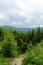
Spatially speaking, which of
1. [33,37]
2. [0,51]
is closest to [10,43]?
[0,51]

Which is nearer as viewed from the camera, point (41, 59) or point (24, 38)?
point (41, 59)

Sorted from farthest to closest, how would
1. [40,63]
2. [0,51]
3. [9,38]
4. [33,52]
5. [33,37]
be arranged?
[33,37] < [0,51] < [9,38] < [33,52] < [40,63]

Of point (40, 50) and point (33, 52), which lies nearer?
point (40, 50)

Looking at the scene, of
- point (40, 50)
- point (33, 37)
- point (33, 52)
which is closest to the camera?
point (40, 50)

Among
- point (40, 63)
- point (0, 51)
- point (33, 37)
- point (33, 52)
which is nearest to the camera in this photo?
point (40, 63)

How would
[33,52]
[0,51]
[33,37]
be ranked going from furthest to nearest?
[33,37], [0,51], [33,52]

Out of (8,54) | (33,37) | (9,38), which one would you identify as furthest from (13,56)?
(33,37)

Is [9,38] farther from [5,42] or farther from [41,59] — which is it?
[41,59]

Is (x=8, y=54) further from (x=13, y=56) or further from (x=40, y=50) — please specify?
(x=40, y=50)

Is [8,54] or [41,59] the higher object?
[41,59]
